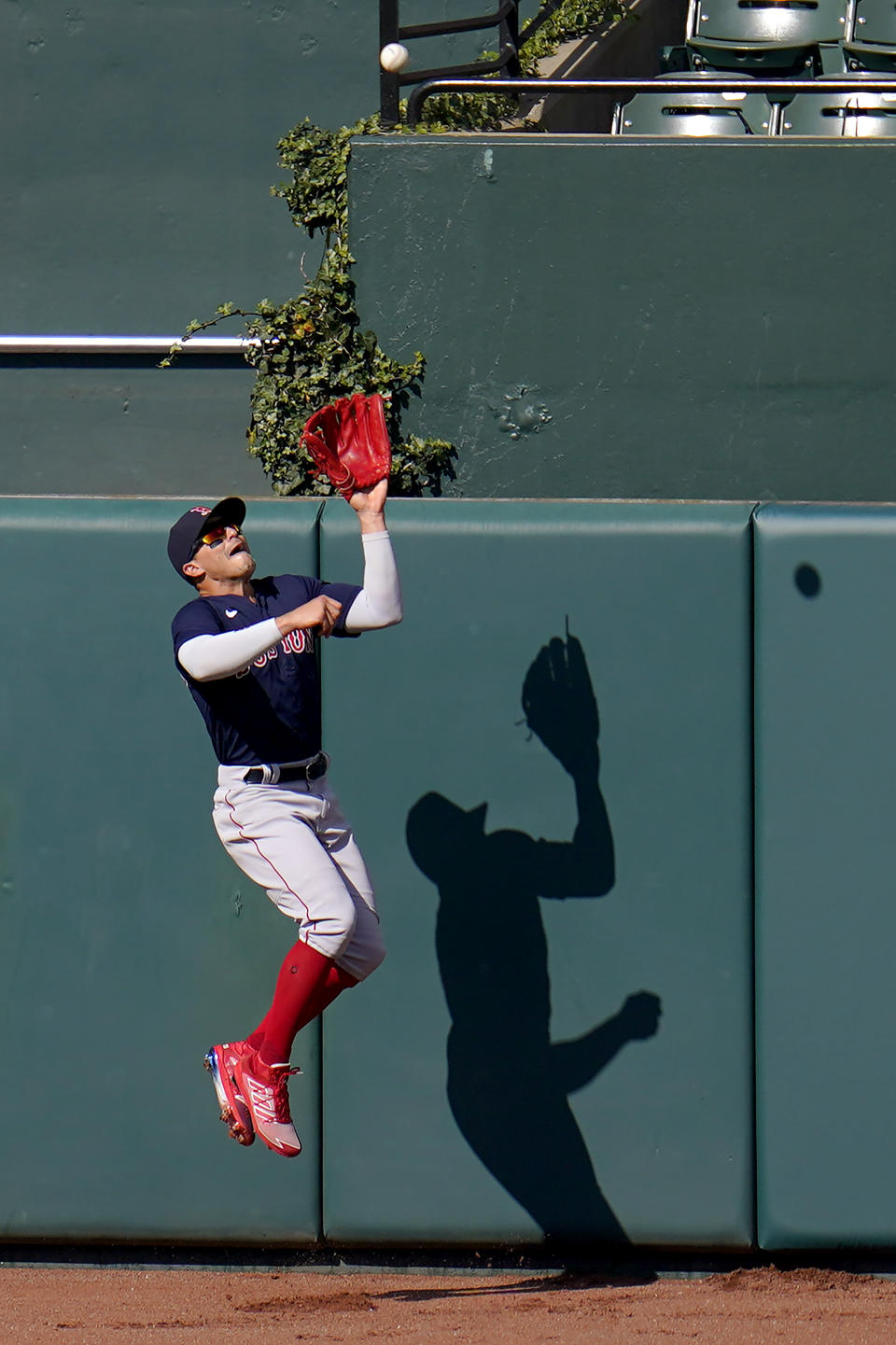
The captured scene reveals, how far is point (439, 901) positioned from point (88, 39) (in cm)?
567

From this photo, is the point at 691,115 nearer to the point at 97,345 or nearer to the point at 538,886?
the point at 97,345

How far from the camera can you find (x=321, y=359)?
5.27 metres

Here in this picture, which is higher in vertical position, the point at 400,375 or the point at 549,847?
the point at 400,375

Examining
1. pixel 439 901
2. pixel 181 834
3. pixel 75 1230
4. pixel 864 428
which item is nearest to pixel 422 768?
pixel 439 901

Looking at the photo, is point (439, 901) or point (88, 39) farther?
point (88, 39)

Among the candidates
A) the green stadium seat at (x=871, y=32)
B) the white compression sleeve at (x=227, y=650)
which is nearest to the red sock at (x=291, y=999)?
the white compression sleeve at (x=227, y=650)

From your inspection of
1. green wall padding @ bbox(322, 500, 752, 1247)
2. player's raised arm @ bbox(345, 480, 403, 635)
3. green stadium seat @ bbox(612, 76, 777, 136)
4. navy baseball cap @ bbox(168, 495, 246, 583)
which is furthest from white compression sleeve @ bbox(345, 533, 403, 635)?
green stadium seat @ bbox(612, 76, 777, 136)

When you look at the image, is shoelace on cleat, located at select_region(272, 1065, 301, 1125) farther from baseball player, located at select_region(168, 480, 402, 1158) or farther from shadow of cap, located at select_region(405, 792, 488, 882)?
shadow of cap, located at select_region(405, 792, 488, 882)

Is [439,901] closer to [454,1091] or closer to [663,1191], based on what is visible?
[454,1091]

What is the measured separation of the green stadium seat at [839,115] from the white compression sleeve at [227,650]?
387cm

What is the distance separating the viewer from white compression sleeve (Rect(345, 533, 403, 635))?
3.54 metres

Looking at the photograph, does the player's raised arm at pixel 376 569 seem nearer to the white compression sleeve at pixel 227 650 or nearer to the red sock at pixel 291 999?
the white compression sleeve at pixel 227 650

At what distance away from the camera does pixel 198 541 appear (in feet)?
12.3

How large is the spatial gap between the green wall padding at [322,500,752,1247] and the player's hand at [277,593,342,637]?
2.57ft
